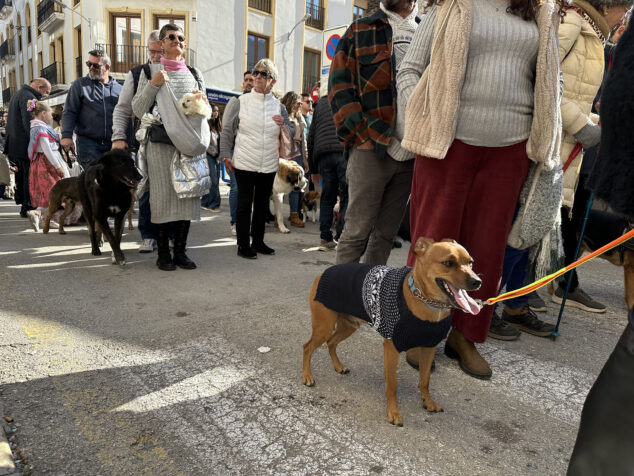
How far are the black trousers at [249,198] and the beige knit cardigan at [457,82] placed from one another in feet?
9.28

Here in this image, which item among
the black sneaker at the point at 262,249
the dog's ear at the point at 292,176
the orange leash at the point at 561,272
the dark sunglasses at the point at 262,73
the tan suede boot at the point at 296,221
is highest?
the dark sunglasses at the point at 262,73

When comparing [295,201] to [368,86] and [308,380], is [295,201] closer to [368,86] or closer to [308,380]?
[368,86]

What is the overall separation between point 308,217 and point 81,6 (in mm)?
18004

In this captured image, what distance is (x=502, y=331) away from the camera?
3010 mm

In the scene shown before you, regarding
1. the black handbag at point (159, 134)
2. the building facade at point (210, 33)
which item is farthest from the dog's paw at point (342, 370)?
the building facade at point (210, 33)

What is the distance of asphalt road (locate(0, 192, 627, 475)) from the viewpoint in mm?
1747

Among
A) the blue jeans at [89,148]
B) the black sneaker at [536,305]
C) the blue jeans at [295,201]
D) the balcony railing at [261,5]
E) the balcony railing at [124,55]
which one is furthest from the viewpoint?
the balcony railing at [261,5]

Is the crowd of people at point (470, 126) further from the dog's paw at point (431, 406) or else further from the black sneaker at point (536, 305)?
the dog's paw at point (431, 406)

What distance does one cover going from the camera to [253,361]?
8.29 feet

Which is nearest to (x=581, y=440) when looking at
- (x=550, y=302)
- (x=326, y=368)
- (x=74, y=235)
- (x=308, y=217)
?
(x=326, y=368)

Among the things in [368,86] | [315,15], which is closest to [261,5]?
[315,15]

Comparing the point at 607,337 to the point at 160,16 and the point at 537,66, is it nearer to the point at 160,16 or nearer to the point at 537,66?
the point at 537,66

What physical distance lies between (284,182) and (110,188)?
2.74 metres

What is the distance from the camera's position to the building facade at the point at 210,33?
18.7 metres
